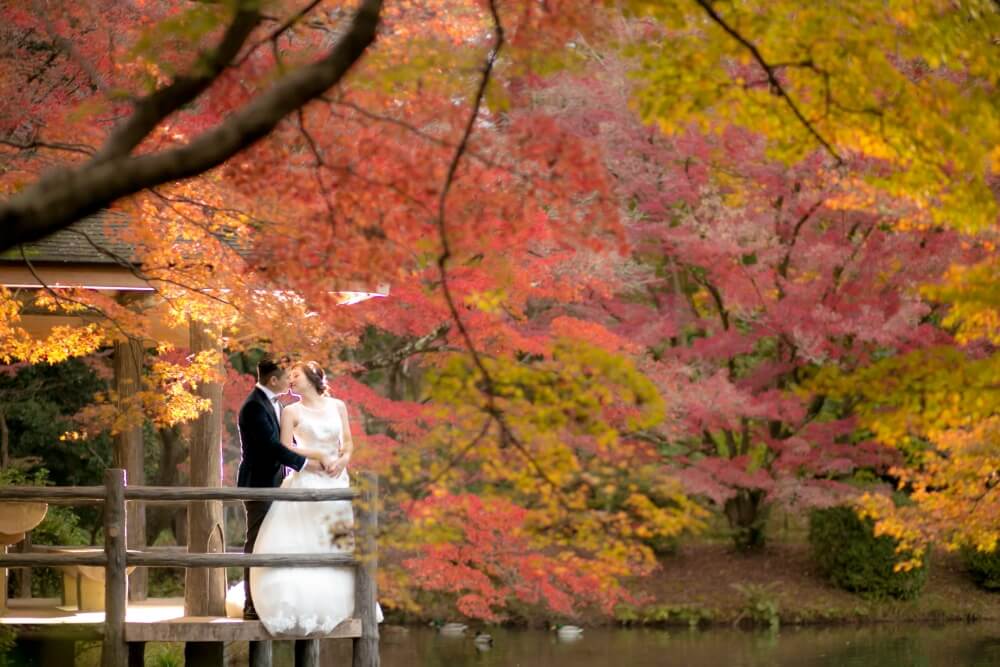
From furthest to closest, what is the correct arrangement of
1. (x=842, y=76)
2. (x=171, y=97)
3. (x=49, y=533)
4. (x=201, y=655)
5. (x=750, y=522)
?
1. (x=750, y=522)
2. (x=49, y=533)
3. (x=201, y=655)
4. (x=842, y=76)
5. (x=171, y=97)

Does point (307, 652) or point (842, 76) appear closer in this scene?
point (842, 76)

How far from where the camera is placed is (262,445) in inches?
330

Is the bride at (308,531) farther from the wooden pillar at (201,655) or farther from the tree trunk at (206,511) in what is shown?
the tree trunk at (206,511)

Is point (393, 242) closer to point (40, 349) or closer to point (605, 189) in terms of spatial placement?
point (605, 189)

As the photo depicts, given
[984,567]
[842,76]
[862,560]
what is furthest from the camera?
[984,567]

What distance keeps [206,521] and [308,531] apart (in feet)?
5.16

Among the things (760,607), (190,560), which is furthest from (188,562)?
(760,607)

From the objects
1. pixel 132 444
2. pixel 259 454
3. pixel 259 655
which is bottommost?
pixel 259 655

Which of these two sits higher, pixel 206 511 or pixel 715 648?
pixel 206 511

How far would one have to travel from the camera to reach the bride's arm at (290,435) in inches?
321

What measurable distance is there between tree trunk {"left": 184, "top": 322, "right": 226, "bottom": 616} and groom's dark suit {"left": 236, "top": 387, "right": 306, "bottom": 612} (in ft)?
3.40

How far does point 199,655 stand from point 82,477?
29.3 feet

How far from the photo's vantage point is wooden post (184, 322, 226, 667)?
932 centimetres

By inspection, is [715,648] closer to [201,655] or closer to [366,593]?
[201,655]
